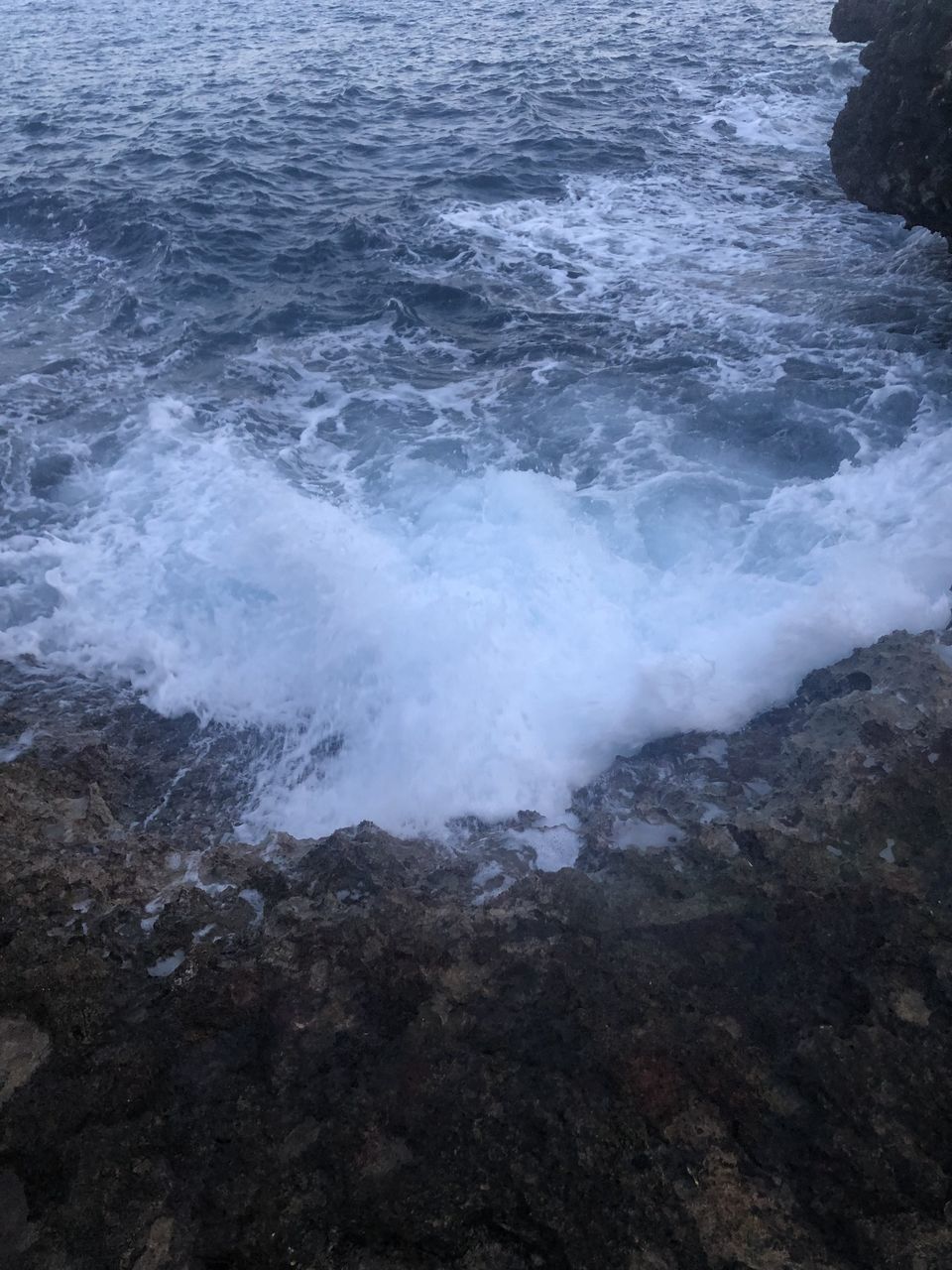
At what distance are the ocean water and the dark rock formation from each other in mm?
2263

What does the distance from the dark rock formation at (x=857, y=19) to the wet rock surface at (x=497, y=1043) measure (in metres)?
24.2

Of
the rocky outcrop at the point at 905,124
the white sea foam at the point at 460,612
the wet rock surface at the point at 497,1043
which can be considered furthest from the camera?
the rocky outcrop at the point at 905,124

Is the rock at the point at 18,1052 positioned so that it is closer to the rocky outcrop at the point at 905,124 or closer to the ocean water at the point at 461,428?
the ocean water at the point at 461,428

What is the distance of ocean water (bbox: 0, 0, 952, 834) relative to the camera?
24.0ft

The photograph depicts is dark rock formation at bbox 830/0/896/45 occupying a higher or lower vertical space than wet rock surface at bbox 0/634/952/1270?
higher

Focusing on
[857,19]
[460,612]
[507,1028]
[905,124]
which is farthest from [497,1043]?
[857,19]

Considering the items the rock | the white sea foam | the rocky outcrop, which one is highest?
the rocky outcrop

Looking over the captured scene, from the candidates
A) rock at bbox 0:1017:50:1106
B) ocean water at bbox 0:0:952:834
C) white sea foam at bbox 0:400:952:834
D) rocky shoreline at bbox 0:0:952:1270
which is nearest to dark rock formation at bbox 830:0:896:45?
ocean water at bbox 0:0:952:834

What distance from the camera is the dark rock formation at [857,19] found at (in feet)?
70.2

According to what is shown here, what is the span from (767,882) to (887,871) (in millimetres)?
731

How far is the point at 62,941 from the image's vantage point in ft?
15.7

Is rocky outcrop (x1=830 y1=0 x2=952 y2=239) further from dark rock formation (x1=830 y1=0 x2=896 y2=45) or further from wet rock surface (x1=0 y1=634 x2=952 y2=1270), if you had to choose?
wet rock surface (x1=0 y1=634 x2=952 y2=1270)

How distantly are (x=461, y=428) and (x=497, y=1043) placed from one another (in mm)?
8345

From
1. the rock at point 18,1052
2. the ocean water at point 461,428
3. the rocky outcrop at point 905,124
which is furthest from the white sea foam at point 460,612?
the rocky outcrop at point 905,124
